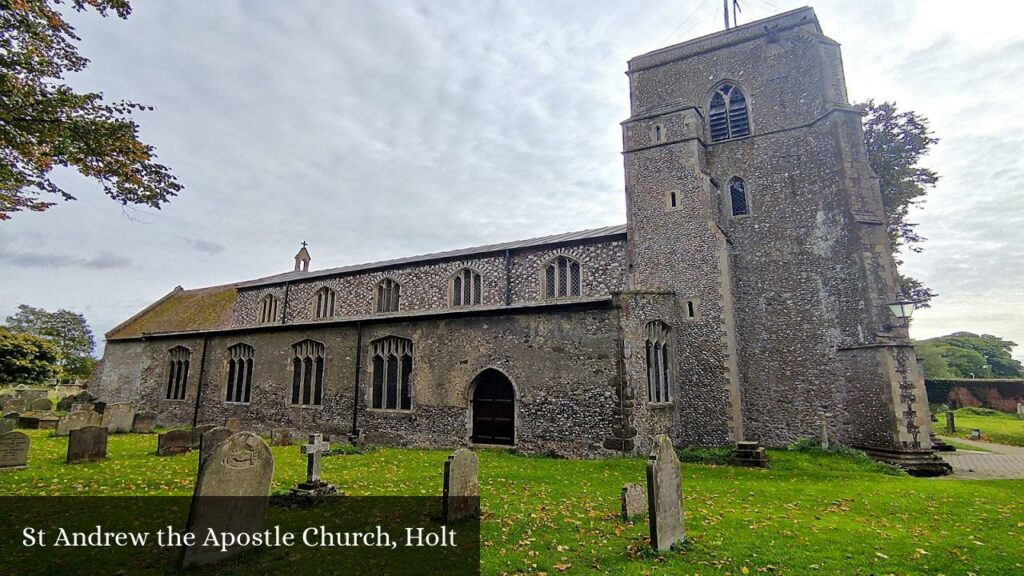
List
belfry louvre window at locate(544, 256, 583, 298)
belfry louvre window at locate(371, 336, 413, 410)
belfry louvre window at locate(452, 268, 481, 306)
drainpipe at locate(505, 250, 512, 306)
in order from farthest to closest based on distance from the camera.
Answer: belfry louvre window at locate(452, 268, 481, 306) < drainpipe at locate(505, 250, 512, 306) < belfry louvre window at locate(544, 256, 583, 298) < belfry louvre window at locate(371, 336, 413, 410)

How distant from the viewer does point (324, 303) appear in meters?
24.3

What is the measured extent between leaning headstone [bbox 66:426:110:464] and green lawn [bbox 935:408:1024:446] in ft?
101

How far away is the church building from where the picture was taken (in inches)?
538

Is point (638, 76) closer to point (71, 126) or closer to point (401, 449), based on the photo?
point (401, 449)

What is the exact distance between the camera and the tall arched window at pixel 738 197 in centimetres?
1689

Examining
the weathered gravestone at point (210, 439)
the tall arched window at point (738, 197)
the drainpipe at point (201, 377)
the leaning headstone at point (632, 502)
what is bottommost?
the leaning headstone at point (632, 502)

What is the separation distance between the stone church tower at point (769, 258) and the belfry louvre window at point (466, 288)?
6.44m

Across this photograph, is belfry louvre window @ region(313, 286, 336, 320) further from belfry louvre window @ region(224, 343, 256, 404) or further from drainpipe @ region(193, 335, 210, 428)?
drainpipe @ region(193, 335, 210, 428)

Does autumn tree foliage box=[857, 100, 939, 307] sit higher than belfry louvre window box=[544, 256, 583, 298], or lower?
higher

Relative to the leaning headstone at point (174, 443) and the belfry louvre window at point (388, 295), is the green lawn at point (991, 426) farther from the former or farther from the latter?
the leaning headstone at point (174, 443)

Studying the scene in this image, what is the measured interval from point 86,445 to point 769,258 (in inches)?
806

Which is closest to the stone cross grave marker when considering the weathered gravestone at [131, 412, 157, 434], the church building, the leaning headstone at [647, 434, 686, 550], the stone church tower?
Answer: the leaning headstone at [647, 434, 686, 550]

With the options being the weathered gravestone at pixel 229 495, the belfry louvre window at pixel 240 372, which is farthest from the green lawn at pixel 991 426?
the belfry louvre window at pixel 240 372

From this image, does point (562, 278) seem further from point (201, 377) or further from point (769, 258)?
point (201, 377)
